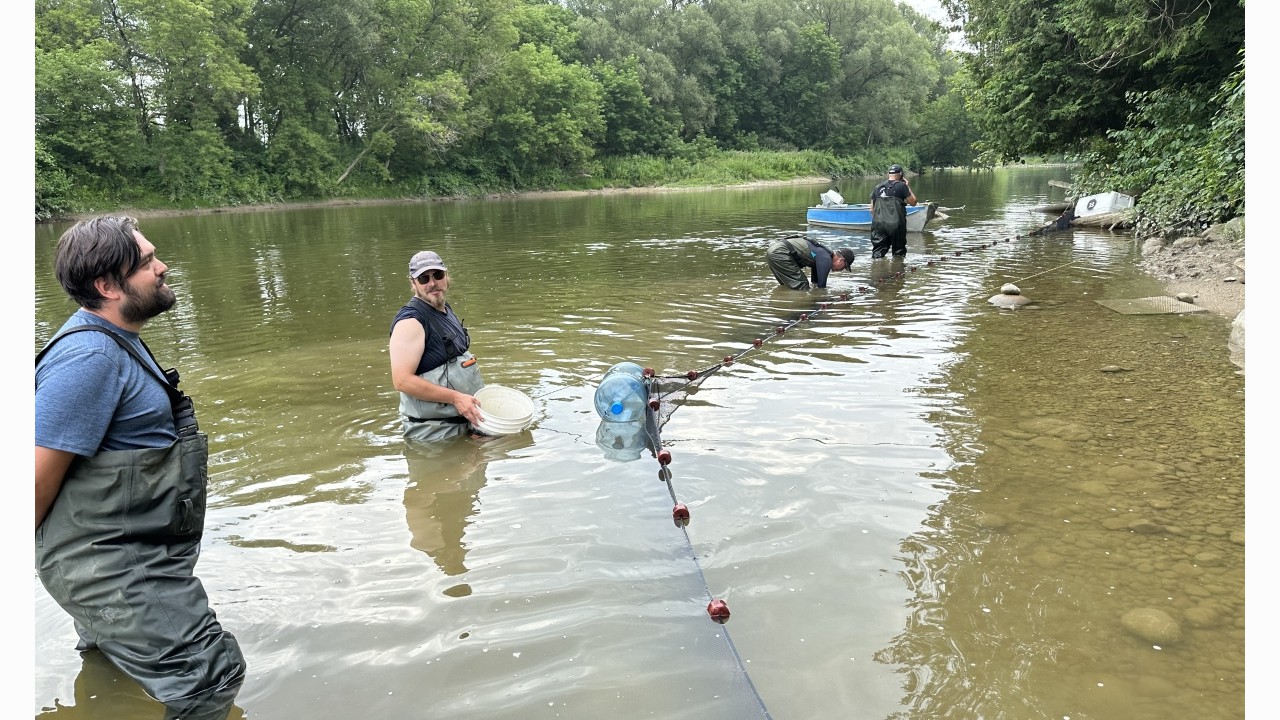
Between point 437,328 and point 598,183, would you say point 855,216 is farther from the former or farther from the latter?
point 598,183

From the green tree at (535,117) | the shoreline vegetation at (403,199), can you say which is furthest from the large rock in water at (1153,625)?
the green tree at (535,117)

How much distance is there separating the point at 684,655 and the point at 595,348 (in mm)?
5839

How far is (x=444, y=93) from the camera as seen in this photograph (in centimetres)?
4769

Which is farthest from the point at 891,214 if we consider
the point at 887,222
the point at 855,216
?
the point at 855,216

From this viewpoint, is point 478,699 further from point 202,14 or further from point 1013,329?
point 202,14

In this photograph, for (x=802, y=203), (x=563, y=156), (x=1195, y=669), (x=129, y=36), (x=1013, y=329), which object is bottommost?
(x=1195, y=669)

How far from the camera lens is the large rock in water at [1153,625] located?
336 centimetres

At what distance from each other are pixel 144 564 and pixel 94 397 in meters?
0.63

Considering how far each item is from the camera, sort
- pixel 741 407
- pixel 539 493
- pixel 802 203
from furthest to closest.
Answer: pixel 802 203 → pixel 741 407 → pixel 539 493

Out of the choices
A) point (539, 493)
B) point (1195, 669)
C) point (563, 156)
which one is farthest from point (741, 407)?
point (563, 156)

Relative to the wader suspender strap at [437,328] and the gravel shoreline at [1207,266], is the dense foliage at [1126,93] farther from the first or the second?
the wader suspender strap at [437,328]

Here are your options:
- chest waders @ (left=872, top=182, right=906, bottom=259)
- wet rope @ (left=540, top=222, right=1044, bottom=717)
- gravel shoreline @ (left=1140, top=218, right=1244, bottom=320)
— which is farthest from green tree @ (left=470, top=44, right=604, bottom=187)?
wet rope @ (left=540, top=222, right=1044, bottom=717)

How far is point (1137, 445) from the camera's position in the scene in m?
5.34

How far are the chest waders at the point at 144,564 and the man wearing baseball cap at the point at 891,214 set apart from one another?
1389cm
